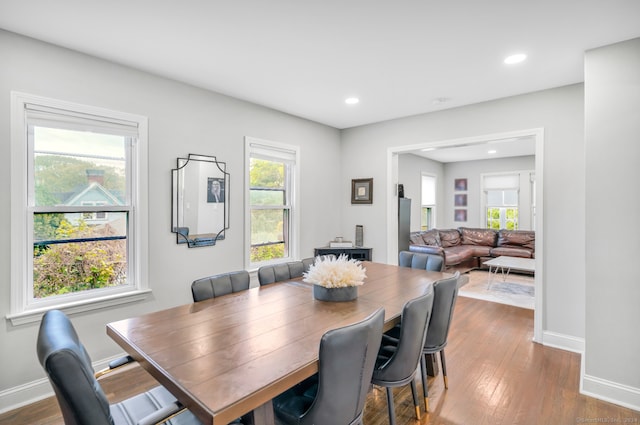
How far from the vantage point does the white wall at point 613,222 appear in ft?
7.59

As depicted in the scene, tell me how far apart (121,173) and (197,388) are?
237 centimetres

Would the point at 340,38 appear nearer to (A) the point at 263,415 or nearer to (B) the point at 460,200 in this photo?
(A) the point at 263,415

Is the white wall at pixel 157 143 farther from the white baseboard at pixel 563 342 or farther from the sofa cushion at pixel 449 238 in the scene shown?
the sofa cushion at pixel 449 238

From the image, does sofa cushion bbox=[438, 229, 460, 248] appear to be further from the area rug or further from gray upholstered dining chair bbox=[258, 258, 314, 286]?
gray upholstered dining chair bbox=[258, 258, 314, 286]

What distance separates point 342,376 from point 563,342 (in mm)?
3051

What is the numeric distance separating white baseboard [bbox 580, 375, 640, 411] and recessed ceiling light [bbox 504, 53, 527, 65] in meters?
2.52

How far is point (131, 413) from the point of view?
1.46 m

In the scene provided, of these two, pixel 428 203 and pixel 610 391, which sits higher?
pixel 428 203

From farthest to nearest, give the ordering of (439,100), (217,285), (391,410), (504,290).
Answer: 1. (504,290)
2. (439,100)
3. (217,285)
4. (391,410)

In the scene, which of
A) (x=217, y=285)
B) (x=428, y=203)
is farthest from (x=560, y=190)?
(x=428, y=203)

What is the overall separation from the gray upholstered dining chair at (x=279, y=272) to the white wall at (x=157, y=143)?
99cm

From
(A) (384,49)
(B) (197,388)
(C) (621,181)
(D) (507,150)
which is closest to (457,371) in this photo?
(C) (621,181)

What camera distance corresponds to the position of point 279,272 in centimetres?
276

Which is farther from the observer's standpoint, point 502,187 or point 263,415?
point 502,187
